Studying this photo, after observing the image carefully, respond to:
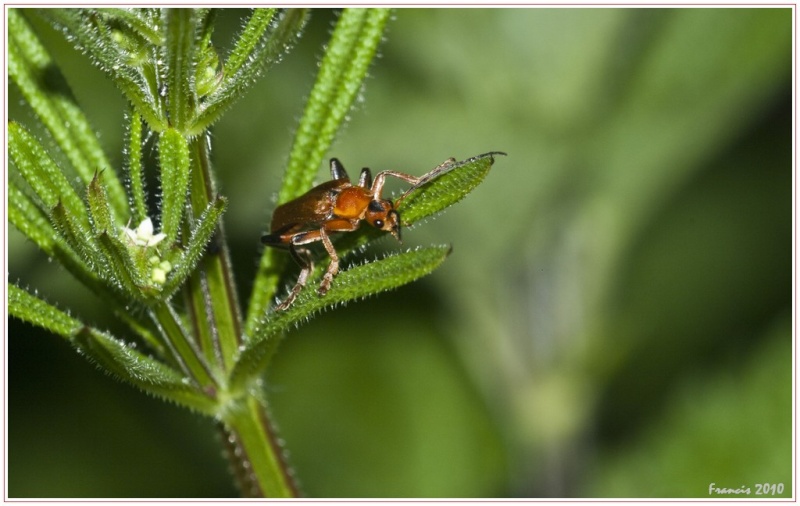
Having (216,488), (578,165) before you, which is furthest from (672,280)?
(216,488)

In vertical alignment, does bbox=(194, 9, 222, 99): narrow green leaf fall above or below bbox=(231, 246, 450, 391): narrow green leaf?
above

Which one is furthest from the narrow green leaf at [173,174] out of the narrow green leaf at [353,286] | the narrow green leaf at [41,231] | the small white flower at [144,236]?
the narrow green leaf at [41,231]

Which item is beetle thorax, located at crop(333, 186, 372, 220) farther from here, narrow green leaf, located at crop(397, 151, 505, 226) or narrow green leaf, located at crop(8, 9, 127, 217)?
narrow green leaf, located at crop(8, 9, 127, 217)

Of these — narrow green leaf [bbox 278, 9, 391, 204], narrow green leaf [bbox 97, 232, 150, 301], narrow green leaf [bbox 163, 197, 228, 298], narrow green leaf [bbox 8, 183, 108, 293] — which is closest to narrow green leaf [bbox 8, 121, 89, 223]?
narrow green leaf [bbox 8, 183, 108, 293]

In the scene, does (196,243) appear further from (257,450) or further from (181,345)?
(257,450)

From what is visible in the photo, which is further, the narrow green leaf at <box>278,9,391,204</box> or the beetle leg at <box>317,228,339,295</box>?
the narrow green leaf at <box>278,9,391,204</box>

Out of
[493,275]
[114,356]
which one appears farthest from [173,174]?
[493,275]

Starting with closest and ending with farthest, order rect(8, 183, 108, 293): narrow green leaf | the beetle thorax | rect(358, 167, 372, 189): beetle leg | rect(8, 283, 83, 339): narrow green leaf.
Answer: rect(8, 283, 83, 339): narrow green leaf → rect(8, 183, 108, 293): narrow green leaf → the beetle thorax → rect(358, 167, 372, 189): beetle leg
